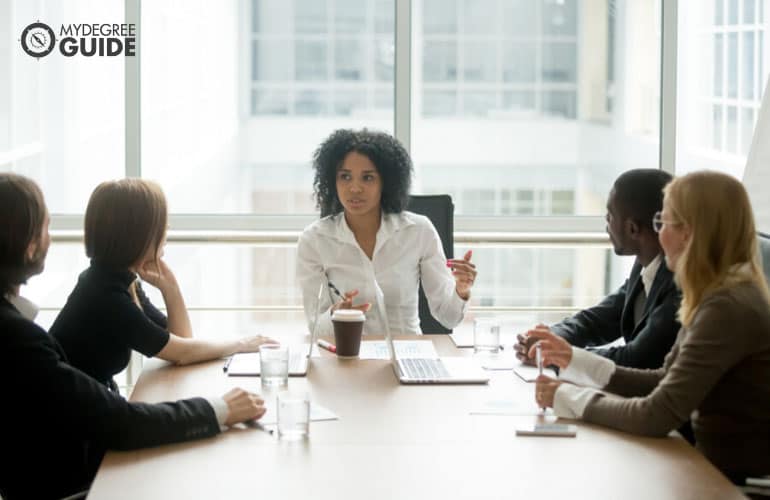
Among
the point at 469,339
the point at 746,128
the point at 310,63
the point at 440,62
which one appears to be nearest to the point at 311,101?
the point at 310,63

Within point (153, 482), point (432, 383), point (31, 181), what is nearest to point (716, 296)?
point (432, 383)

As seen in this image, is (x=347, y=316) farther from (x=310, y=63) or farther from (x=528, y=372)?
(x=310, y=63)

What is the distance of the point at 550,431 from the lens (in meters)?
2.33

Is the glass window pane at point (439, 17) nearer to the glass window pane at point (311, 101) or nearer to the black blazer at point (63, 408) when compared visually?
the glass window pane at point (311, 101)

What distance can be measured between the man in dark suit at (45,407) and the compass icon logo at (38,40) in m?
2.84

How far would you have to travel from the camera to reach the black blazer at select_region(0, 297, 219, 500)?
224 centimetres

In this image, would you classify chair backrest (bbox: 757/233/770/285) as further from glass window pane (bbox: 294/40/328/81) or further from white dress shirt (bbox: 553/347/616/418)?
glass window pane (bbox: 294/40/328/81)

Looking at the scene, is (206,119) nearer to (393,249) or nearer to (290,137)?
(290,137)

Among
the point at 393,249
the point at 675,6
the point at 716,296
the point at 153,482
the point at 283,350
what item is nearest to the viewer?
the point at 153,482

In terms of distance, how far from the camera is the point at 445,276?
3824 mm

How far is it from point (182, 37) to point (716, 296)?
3.37 m

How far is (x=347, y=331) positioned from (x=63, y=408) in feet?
3.17

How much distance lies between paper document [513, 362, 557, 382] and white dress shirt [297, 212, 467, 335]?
2.55 feet

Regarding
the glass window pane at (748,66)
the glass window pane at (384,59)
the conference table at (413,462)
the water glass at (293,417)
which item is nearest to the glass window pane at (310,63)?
the glass window pane at (384,59)
